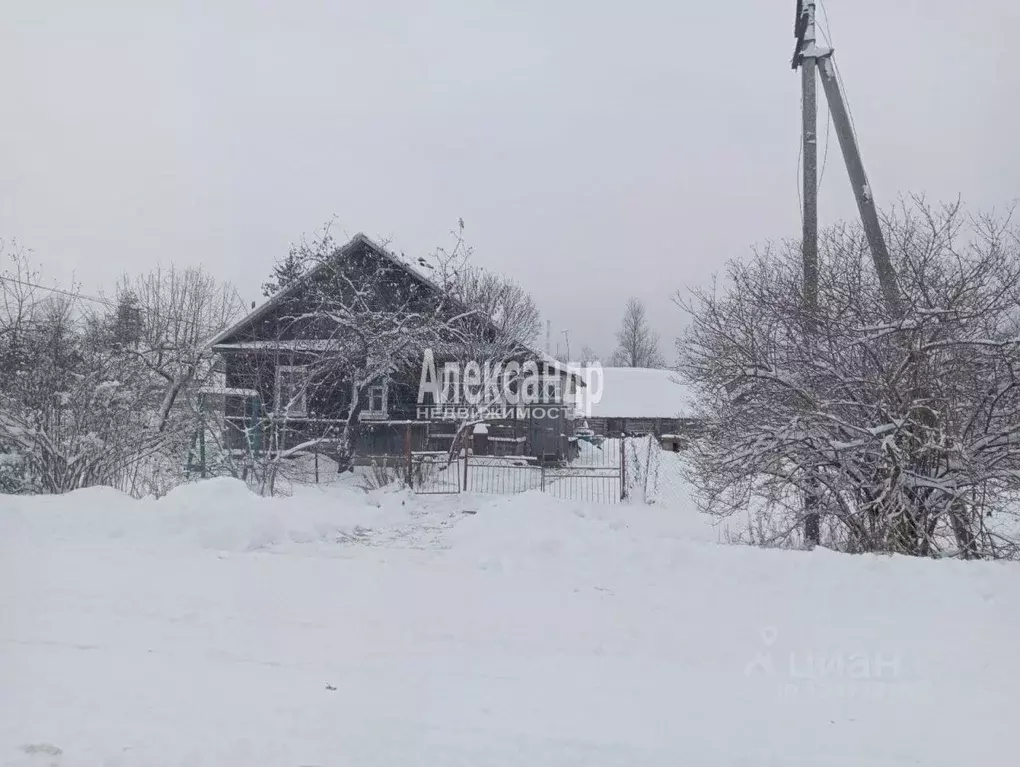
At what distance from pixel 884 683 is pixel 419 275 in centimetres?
1540

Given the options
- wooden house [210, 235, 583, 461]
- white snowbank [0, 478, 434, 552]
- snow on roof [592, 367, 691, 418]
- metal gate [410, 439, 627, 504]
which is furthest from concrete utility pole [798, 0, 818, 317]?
snow on roof [592, 367, 691, 418]

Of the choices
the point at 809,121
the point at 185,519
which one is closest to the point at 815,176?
the point at 809,121

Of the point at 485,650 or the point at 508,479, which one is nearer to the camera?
the point at 485,650

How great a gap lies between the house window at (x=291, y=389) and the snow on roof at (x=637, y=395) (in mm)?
27441

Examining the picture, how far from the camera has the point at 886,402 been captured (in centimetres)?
684

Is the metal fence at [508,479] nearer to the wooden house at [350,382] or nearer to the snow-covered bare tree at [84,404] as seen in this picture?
the wooden house at [350,382]

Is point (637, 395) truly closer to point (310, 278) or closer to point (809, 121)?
point (310, 278)

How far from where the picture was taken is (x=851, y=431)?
705 centimetres

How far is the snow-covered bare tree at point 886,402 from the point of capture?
6656 mm

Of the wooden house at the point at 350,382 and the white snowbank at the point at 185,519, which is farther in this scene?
the wooden house at the point at 350,382

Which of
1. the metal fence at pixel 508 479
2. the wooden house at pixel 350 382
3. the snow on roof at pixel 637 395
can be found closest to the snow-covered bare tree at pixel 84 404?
the wooden house at pixel 350 382

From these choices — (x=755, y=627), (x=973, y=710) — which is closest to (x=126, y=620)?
(x=755, y=627)

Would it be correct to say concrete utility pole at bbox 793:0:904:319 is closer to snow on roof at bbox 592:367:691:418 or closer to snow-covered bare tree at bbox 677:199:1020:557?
snow-covered bare tree at bbox 677:199:1020:557

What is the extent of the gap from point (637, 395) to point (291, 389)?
31.9m
